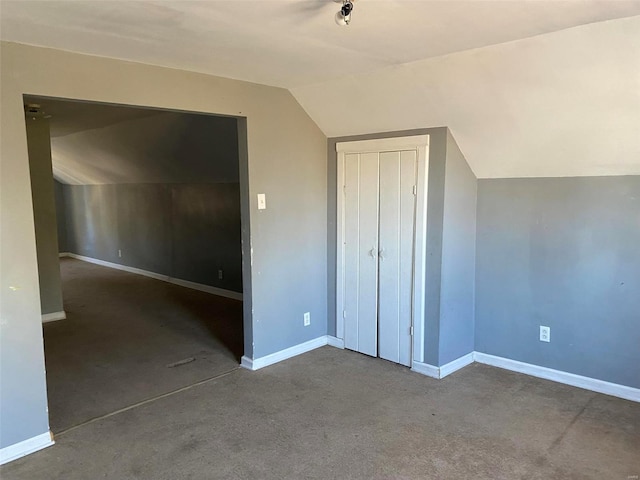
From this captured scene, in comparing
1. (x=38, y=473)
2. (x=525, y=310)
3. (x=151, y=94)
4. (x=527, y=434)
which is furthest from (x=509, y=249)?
(x=38, y=473)

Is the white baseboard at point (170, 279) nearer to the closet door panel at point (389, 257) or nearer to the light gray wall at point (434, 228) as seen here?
the closet door panel at point (389, 257)

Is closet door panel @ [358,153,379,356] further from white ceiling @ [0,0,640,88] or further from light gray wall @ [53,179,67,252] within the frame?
light gray wall @ [53,179,67,252]

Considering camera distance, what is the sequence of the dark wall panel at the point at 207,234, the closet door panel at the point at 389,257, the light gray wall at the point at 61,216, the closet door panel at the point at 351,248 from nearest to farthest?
the closet door panel at the point at 389,257, the closet door panel at the point at 351,248, the dark wall panel at the point at 207,234, the light gray wall at the point at 61,216

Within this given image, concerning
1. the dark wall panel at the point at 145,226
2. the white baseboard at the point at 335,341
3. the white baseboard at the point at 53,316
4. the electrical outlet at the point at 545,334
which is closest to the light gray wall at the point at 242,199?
the white baseboard at the point at 335,341

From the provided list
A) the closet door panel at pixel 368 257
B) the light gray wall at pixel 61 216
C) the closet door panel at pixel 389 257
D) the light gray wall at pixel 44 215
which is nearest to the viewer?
the closet door panel at pixel 389 257

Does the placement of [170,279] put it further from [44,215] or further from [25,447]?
[25,447]

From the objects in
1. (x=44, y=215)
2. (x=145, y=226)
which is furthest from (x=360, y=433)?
(x=145, y=226)

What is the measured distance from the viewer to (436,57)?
8.64 ft

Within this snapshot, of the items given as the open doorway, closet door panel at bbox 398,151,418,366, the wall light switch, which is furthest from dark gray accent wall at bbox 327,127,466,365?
the open doorway

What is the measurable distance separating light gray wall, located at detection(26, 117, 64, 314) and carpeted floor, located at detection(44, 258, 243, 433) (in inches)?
13.0

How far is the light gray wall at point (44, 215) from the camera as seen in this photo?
15.9 ft

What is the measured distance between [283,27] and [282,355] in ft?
→ 8.23

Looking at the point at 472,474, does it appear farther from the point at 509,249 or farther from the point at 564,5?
the point at 564,5

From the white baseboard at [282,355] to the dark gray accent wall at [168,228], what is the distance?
6.45 ft
